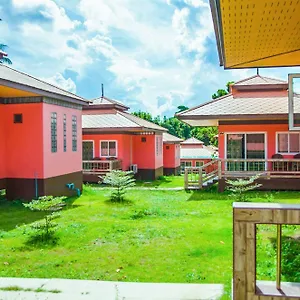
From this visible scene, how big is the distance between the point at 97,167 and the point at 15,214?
9.97m

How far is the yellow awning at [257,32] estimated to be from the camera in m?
5.11

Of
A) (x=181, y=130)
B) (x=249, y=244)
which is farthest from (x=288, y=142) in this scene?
(x=181, y=130)

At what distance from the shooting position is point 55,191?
1315cm

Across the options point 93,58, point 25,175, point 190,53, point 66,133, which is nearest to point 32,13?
point 66,133

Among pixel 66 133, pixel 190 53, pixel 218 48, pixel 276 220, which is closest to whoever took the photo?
pixel 276 220

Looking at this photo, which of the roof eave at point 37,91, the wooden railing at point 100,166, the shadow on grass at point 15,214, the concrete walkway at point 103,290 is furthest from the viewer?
the wooden railing at point 100,166

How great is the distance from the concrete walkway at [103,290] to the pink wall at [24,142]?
298 inches

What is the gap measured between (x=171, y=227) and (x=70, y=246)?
2.56 meters

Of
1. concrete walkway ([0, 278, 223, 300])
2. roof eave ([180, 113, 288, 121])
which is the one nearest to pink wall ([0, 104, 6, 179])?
roof eave ([180, 113, 288, 121])

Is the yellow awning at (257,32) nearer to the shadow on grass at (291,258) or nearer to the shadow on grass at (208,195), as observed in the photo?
the shadow on grass at (291,258)

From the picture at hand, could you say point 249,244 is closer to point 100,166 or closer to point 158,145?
point 100,166

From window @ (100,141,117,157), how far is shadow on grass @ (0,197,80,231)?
853 centimetres

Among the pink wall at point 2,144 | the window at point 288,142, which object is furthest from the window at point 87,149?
the window at point 288,142

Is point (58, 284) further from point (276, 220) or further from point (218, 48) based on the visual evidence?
point (218, 48)
